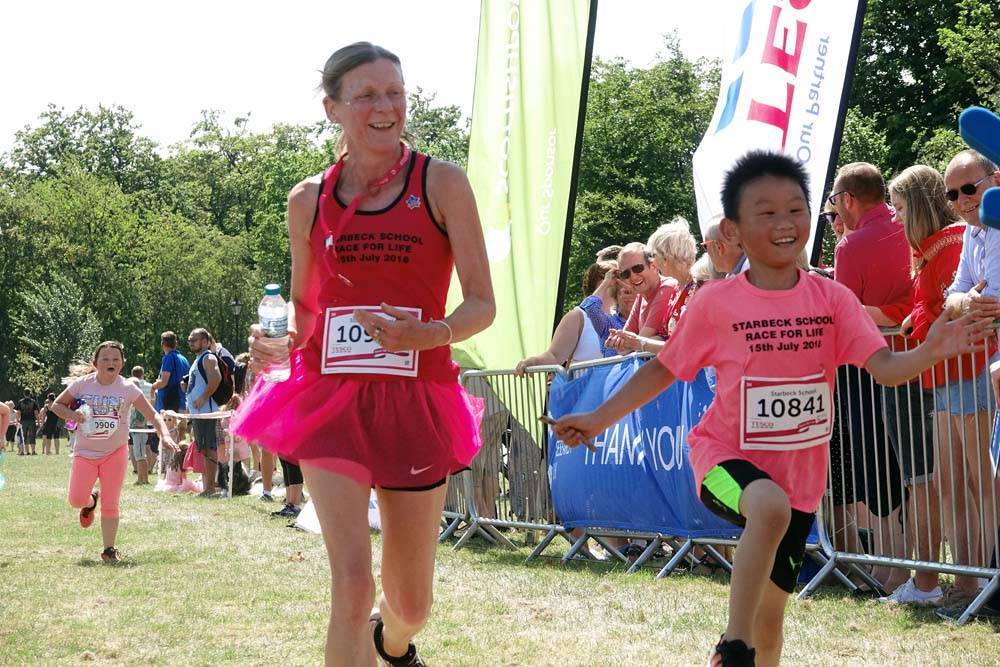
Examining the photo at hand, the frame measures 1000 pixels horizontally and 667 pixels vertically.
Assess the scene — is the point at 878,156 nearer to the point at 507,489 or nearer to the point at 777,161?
the point at 507,489

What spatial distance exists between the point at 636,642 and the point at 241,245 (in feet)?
206

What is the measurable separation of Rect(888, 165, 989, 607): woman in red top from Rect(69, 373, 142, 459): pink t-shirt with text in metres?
6.81

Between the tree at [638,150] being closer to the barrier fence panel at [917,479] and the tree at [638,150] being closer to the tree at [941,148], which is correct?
the tree at [941,148]

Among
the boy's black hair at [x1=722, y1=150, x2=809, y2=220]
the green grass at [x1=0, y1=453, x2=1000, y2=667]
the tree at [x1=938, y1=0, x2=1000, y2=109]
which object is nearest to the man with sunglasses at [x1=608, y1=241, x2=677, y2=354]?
the green grass at [x1=0, y1=453, x2=1000, y2=667]

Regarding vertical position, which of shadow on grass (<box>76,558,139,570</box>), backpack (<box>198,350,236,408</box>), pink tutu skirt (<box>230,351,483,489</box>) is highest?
backpack (<box>198,350,236,408</box>)

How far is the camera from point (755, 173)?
4.24 m

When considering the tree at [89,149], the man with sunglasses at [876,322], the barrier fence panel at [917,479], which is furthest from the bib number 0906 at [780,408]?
the tree at [89,149]

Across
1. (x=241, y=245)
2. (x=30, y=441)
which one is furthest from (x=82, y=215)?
(x=30, y=441)

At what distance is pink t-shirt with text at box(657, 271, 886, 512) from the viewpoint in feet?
13.3

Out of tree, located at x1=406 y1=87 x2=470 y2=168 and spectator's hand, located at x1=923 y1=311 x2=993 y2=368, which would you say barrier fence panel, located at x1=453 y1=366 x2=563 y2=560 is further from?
tree, located at x1=406 y1=87 x2=470 y2=168

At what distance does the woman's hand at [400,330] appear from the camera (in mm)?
3795

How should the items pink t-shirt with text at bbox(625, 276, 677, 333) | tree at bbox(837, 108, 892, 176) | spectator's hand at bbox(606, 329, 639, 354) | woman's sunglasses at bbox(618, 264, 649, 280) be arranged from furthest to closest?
tree at bbox(837, 108, 892, 176)
woman's sunglasses at bbox(618, 264, 649, 280)
pink t-shirt with text at bbox(625, 276, 677, 333)
spectator's hand at bbox(606, 329, 639, 354)

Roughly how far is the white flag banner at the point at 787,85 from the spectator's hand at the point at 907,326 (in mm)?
1595

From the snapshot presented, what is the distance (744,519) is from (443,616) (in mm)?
3228
